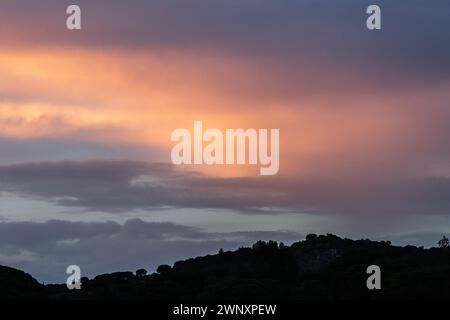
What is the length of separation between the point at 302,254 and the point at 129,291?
169 ft

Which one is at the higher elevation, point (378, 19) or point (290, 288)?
point (378, 19)

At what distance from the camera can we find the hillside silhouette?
99.0 metres

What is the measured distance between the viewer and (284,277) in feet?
437

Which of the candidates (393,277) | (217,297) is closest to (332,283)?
(393,277)

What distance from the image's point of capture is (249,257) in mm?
151375

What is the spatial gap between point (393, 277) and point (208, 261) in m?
47.8

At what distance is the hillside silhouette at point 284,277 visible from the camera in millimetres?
99000

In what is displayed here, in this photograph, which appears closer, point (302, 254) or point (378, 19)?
point (378, 19)

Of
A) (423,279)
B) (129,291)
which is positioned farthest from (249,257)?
(423,279)

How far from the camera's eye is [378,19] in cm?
5172
